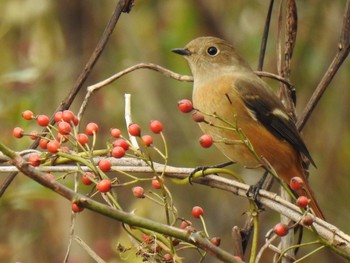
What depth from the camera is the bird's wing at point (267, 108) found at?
4.04 metres

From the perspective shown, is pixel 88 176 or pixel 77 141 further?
pixel 77 141

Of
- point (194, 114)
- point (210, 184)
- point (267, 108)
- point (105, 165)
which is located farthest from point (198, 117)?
point (267, 108)

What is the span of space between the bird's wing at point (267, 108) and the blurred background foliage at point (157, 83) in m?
1.40

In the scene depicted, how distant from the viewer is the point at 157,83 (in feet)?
20.8

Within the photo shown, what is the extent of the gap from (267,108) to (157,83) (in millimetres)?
2266

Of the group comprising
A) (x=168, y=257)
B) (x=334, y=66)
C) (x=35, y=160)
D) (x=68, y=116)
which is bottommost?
(x=168, y=257)

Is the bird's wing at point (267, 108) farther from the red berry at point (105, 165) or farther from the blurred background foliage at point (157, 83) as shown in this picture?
the red berry at point (105, 165)

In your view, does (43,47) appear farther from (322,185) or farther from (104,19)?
(322,185)

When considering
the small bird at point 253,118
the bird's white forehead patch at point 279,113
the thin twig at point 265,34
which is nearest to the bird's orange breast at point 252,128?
the small bird at point 253,118

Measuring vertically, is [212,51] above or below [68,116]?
above

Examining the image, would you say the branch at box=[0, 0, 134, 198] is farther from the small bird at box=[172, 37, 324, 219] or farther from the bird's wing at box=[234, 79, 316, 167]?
the bird's wing at box=[234, 79, 316, 167]

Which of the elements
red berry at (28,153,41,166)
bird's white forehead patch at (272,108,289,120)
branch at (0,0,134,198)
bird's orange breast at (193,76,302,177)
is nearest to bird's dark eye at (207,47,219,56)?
bird's orange breast at (193,76,302,177)

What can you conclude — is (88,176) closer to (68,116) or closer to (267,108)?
(68,116)

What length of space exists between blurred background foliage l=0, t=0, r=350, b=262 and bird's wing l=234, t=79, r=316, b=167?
140 centimetres
